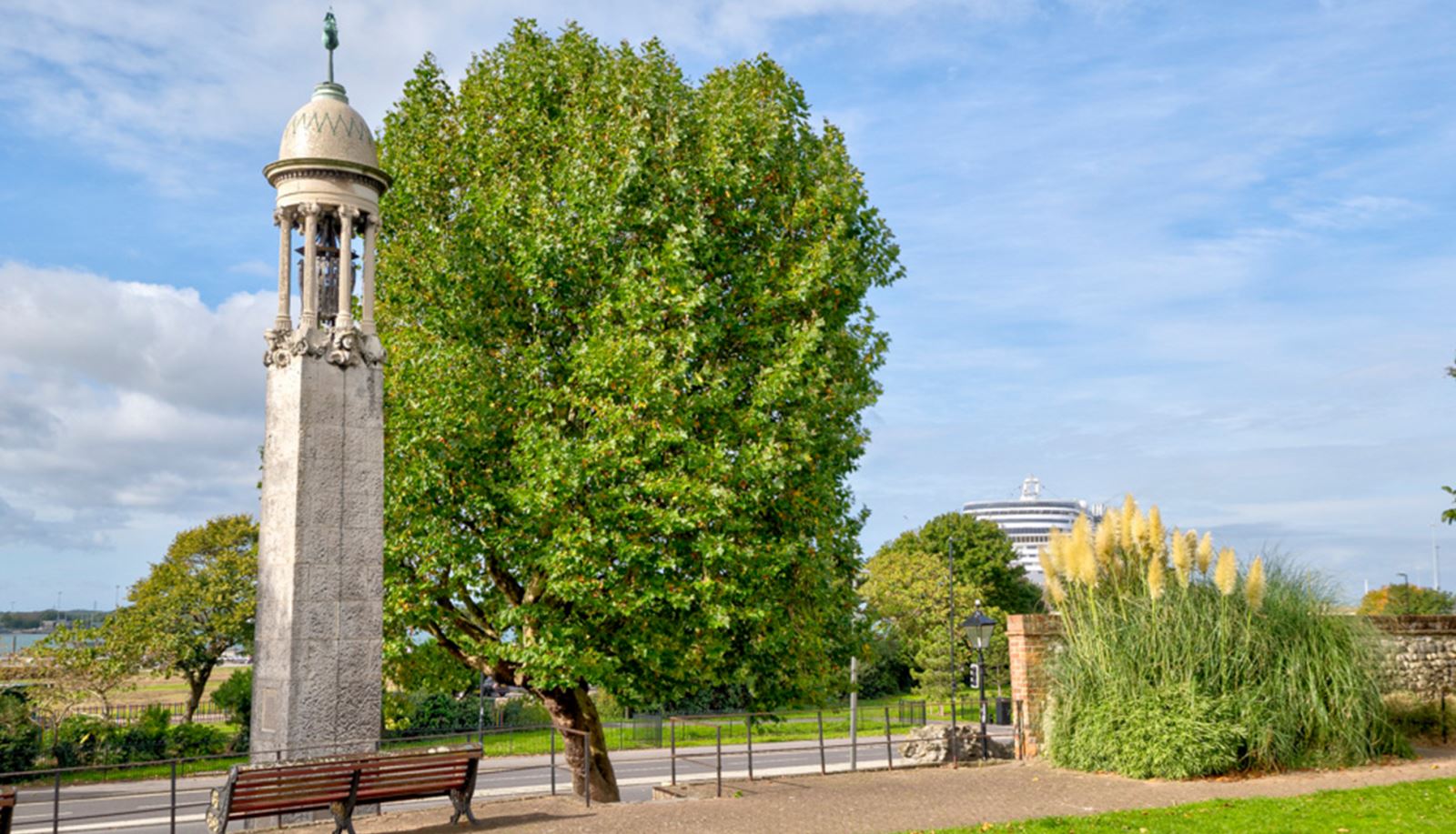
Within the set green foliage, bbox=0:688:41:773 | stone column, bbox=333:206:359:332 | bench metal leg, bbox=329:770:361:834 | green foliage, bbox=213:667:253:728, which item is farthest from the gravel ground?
green foliage, bbox=213:667:253:728

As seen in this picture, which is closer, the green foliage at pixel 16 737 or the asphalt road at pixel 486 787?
the asphalt road at pixel 486 787

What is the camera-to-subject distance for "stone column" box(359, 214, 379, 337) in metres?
13.2

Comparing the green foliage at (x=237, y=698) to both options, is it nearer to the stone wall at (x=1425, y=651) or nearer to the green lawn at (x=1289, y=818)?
the green lawn at (x=1289, y=818)

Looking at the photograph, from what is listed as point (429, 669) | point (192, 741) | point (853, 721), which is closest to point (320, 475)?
point (429, 669)

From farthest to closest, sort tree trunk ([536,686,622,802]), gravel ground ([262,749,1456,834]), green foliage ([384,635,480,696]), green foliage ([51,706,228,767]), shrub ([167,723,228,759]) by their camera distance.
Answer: shrub ([167,723,228,759]) < green foliage ([51,706,228,767]) < green foliage ([384,635,480,696]) < tree trunk ([536,686,622,802]) < gravel ground ([262,749,1456,834])

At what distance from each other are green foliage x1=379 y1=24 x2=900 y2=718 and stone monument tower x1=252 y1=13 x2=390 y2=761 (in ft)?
6.77

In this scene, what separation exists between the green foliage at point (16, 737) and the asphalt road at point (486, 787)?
745 mm

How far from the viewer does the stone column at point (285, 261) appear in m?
13.3

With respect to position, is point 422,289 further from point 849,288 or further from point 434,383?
point 849,288

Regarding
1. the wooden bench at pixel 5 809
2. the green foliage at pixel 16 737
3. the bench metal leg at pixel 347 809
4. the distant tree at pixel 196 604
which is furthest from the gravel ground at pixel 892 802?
the distant tree at pixel 196 604

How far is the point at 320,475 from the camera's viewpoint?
12.6 meters

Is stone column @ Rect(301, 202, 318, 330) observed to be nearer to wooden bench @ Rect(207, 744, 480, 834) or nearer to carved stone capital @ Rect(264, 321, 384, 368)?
carved stone capital @ Rect(264, 321, 384, 368)

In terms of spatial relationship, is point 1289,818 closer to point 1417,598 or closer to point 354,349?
point 354,349

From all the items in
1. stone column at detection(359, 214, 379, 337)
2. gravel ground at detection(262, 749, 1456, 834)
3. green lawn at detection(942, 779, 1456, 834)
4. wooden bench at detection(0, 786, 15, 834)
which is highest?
stone column at detection(359, 214, 379, 337)
